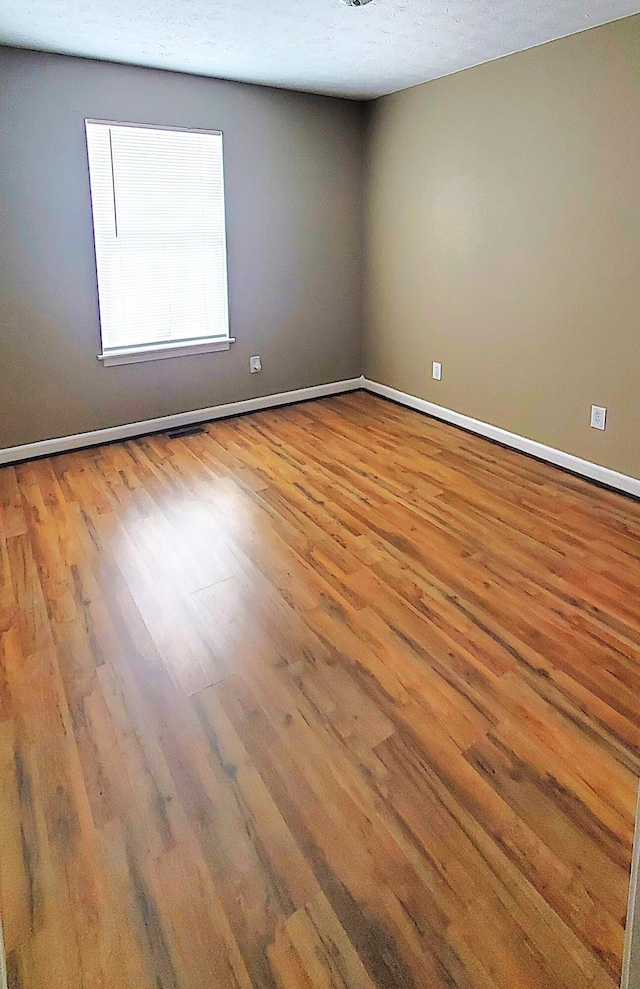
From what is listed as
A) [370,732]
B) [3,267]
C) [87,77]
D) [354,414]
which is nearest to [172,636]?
[370,732]

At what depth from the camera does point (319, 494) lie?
3.56 m

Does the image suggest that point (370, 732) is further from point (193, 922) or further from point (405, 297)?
point (405, 297)

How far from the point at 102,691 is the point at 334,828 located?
3.04 ft

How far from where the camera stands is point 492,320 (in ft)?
13.8

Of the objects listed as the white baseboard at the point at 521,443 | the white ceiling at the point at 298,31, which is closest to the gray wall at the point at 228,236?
the white ceiling at the point at 298,31

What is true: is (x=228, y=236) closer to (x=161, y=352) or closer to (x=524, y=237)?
(x=161, y=352)

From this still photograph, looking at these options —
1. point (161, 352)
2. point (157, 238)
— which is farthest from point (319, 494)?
point (157, 238)

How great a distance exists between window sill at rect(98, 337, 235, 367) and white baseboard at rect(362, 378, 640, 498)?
1.44m

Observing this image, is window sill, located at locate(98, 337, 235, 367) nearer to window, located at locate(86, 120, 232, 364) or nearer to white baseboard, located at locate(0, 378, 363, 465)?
window, located at locate(86, 120, 232, 364)

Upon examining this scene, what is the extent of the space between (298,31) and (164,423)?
2503 mm

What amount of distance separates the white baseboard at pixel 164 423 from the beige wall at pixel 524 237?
76cm

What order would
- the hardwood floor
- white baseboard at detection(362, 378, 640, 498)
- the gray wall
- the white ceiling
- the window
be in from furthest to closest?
1. the window
2. the gray wall
3. white baseboard at detection(362, 378, 640, 498)
4. the white ceiling
5. the hardwood floor

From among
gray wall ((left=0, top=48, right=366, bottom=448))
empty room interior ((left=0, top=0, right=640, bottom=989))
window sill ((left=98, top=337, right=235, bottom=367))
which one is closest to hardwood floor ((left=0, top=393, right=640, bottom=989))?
empty room interior ((left=0, top=0, right=640, bottom=989))

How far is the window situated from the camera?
3977 millimetres
